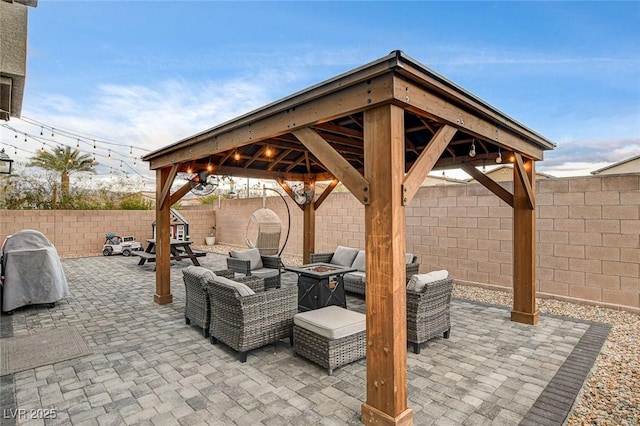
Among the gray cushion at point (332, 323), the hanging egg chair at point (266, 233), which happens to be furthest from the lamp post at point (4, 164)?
the gray cushion at point (332, 323)

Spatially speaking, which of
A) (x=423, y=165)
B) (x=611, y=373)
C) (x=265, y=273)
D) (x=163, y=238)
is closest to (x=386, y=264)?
(x=423, y=165)

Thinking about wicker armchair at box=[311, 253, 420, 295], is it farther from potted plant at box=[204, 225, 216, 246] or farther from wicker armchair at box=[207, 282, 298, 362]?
potted plant at box=[204, 225, 216, 246]

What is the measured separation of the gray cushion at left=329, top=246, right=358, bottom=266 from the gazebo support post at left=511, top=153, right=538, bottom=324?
106 inches

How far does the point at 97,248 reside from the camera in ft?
37.2

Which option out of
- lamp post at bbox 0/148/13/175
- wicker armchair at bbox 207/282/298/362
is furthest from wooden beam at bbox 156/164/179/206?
wicker armchair at bbox 207/282/298/362

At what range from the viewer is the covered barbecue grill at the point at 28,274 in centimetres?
477

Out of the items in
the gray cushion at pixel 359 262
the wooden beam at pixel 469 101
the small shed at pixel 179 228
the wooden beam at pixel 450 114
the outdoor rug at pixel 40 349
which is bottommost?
the outdoor rug at pixel 40 349

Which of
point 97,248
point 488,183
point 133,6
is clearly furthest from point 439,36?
point 97,248

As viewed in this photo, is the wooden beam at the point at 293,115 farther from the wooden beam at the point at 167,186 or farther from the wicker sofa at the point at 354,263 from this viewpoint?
the wicker sofa at the point at 354,263

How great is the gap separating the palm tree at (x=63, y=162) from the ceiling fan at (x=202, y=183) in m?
9.47

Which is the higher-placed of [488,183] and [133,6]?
[133,6]

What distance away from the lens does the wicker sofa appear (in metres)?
5.33

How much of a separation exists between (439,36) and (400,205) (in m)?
6.28

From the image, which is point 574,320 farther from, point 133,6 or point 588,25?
point 133,6
